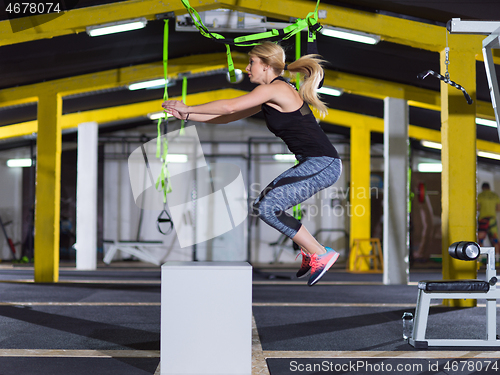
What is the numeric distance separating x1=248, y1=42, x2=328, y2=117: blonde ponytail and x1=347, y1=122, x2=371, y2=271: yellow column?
8483 millimetres

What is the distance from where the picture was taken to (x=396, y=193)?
28.0ft

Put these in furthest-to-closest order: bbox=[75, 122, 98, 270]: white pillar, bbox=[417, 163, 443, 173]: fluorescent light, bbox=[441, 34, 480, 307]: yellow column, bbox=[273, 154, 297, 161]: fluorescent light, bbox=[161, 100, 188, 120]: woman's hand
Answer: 1. bbox=[417, 163, 443, 173]: fluorescent light
2. bbox=[273, 154, 297, 161]: fluorescent light
3. bbox=[75, 122, 98, 270]: white pillar
4. bbox=[441, 34, 480, 307]: yellow column
5. bbox=[161, 100, 188, 120]: woman's hand

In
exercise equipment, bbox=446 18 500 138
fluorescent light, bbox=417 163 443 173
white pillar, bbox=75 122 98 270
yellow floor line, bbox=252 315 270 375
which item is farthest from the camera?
fluorescent light, bbox=417 163 443 173

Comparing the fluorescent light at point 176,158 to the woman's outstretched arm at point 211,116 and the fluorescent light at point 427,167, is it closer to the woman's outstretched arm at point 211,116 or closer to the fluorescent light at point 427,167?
the fluorescent light at point 427,167

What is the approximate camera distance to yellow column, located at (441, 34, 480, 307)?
5.90m

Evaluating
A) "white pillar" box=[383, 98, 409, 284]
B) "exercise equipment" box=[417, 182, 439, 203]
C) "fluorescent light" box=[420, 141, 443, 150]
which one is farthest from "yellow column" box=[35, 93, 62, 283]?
"exercise equipment" box=[417, 182, 439, 203]

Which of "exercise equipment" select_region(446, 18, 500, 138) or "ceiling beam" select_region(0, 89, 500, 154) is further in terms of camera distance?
"ceiling beam" select_region(0, 89, 500, 154)

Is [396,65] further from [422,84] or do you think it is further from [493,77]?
[493,77]

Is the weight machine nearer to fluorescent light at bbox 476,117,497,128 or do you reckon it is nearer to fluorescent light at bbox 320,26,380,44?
fluorescent light at bbox 320,26,380,44

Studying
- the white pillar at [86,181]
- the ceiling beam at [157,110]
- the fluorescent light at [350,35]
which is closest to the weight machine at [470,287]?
the fluorescent light at [350,35]

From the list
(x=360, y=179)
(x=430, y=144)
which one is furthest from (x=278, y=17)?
(x=430, y=144)

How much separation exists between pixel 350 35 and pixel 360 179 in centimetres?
504

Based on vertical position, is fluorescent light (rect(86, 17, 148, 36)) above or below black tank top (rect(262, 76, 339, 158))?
above

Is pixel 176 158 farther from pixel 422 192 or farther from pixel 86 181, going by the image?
pixel 422 192
